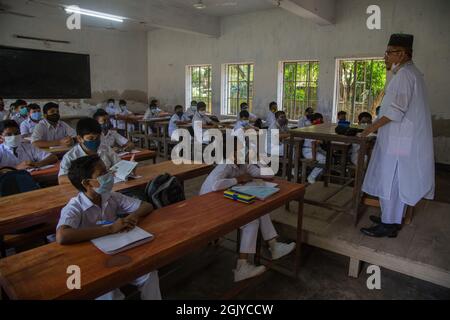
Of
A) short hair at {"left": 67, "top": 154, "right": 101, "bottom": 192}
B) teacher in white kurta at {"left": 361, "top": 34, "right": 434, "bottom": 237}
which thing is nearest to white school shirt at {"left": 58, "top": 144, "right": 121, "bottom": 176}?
short hair at {"left": 67, "top": 154, "right": 101, "bottom": 192}

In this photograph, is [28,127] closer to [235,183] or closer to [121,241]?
[235,183]

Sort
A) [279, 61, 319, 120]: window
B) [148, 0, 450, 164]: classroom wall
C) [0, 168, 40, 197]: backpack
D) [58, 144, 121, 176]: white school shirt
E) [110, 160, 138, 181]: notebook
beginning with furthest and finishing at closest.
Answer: [279, 61, 319, 120]: window
[148, 0, 450, 164]: classroom wall
[58, 144, 121, 176]: white school shirt
[110, 160, 138, 181]: notebook
[0, 168, 40, 197]: backpack

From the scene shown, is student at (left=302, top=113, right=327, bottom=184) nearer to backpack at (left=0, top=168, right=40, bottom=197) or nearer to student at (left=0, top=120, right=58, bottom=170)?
student at (left=0, top=120, right=58, bottom=170)

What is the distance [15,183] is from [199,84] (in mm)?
7938

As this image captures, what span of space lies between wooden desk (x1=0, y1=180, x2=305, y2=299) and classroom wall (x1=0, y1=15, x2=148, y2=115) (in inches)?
328

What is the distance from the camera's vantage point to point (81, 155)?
269cm

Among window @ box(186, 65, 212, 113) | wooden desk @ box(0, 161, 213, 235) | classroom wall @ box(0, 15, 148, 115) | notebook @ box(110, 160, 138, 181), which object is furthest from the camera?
window @ box(186, 65, 212, 113)

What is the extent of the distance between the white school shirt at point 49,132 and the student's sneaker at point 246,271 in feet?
9.43

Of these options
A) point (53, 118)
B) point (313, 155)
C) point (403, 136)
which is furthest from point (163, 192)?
point (313, 155)

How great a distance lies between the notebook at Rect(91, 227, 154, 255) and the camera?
1366 mm

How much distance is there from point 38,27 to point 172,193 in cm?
844

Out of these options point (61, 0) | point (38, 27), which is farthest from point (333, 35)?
point (38, 27)
